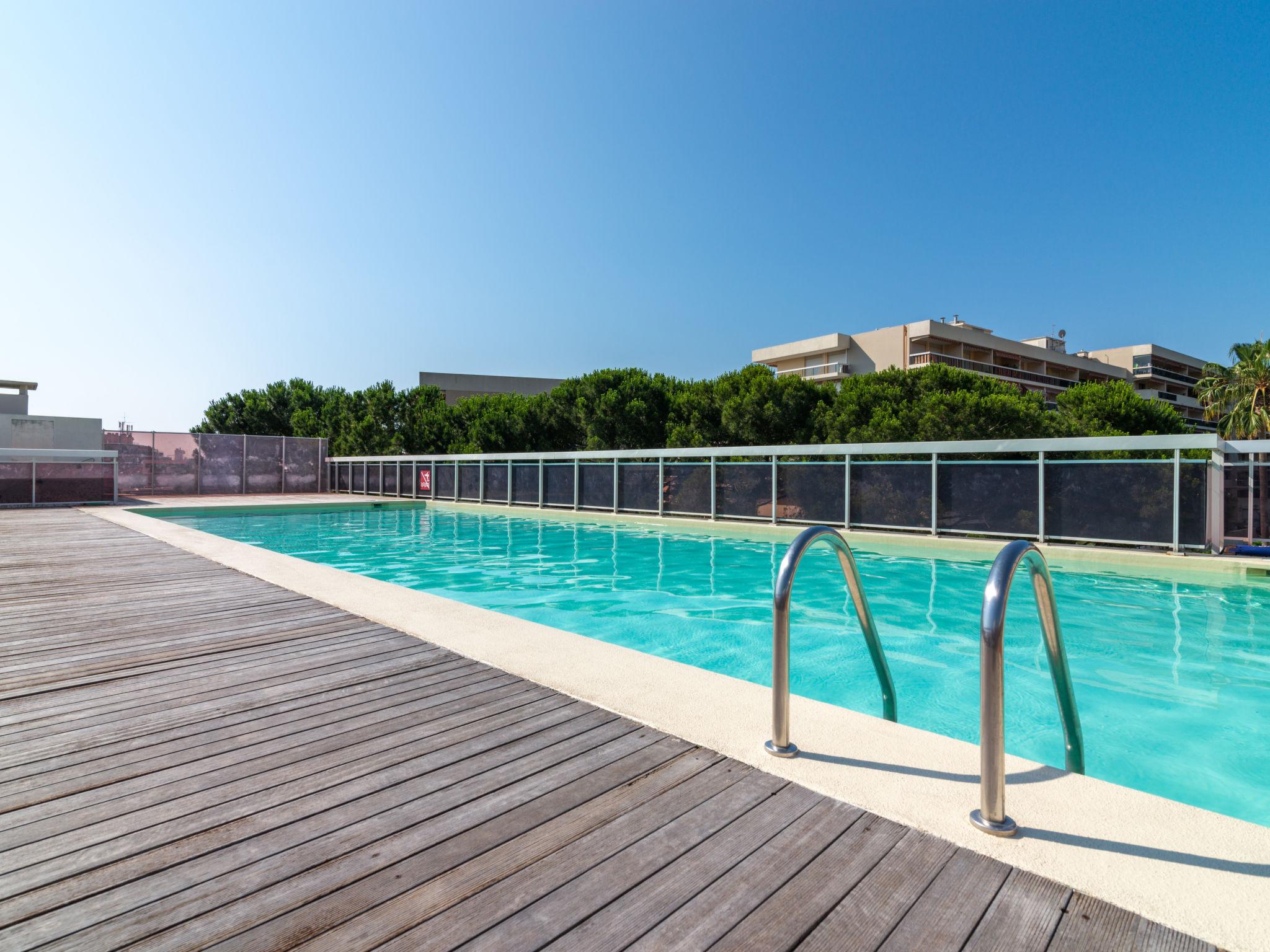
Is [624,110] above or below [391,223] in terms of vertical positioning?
above

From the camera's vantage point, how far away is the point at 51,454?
685 inches

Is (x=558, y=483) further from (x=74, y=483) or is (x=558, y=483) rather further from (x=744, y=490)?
(x=74, y=483)

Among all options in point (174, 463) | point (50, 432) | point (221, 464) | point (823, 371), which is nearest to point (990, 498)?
point (221, 464)

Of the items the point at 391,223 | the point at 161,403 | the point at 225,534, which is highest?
the point at 391,223

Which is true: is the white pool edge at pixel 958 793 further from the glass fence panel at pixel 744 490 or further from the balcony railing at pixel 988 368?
the balcony railing at pixel 988 368

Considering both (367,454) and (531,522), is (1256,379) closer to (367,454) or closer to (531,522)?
(531,522)

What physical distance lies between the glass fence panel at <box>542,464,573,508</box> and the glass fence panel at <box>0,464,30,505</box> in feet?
42.4

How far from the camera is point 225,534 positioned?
1447 cm

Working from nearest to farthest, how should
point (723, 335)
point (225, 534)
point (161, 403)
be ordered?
1. point (225, 534)
2. point (161, 403)
3. point (723, 335)

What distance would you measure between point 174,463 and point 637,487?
1928 cm

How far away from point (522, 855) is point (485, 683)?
4.71ft

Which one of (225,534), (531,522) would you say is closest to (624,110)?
(531,522)

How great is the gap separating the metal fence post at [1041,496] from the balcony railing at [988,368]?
41.5m

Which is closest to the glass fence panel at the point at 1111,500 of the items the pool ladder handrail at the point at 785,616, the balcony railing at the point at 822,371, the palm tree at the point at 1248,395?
the pool ladder handrail at the point at 785,616
